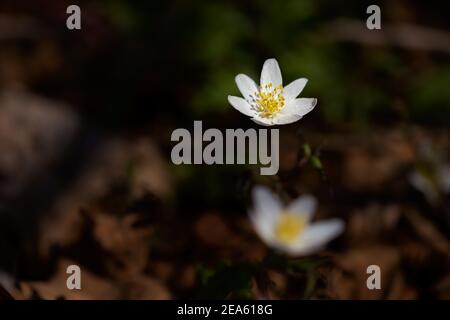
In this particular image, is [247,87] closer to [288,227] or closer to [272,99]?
[272,99]

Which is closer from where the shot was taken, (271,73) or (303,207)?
(303,207)

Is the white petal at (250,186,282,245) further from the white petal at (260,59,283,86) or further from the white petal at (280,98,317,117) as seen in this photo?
the white petal at (260,59,283,86)

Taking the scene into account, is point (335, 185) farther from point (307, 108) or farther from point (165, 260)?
point (307, 108)

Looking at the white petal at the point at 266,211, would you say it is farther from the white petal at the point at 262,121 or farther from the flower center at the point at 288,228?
the white petal at the point at 262,121

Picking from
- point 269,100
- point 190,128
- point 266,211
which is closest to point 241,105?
point 269,100

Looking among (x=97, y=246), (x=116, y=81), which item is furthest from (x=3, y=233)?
(x=116, y=81)

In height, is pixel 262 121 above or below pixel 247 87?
below
